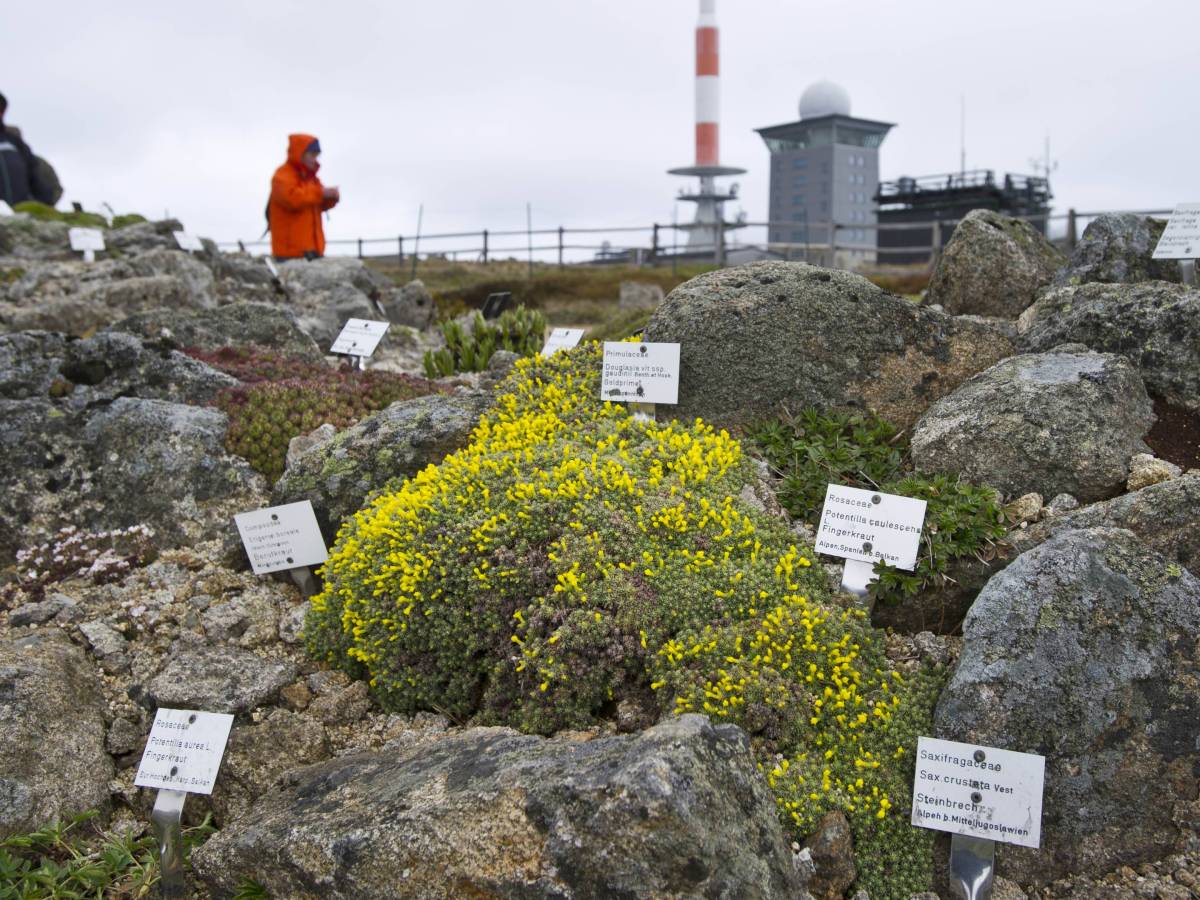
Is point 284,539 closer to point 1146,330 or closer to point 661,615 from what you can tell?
point 661,615

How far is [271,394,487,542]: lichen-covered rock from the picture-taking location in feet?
22.0

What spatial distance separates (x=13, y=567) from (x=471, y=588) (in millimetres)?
3696

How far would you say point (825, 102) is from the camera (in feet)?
217

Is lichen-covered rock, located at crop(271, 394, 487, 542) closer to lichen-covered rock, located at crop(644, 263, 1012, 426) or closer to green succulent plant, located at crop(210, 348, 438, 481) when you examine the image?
green succulent plant, located at crop(210, 348, 438, 481)

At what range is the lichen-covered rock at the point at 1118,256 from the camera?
25.3 ft

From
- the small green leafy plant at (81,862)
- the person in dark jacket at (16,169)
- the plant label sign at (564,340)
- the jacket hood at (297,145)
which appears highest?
the person in dark jacket at (16,169)

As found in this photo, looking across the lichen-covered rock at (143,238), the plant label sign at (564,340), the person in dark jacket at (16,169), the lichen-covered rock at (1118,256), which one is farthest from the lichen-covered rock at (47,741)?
the person in dark jacket at (16,169)

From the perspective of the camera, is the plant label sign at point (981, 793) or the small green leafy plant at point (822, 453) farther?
the small green leafy plant at point (822, 453)

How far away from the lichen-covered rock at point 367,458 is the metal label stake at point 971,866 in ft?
12.8

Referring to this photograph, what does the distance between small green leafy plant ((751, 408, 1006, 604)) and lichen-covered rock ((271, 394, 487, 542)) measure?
2.08 meters

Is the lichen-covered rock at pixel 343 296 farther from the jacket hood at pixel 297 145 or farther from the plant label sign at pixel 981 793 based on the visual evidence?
the plant label sign at pixel 981 793

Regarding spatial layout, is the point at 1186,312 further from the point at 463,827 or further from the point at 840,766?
the point at 463,827

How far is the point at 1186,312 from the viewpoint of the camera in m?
6.34

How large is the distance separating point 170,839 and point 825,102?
6813cm
